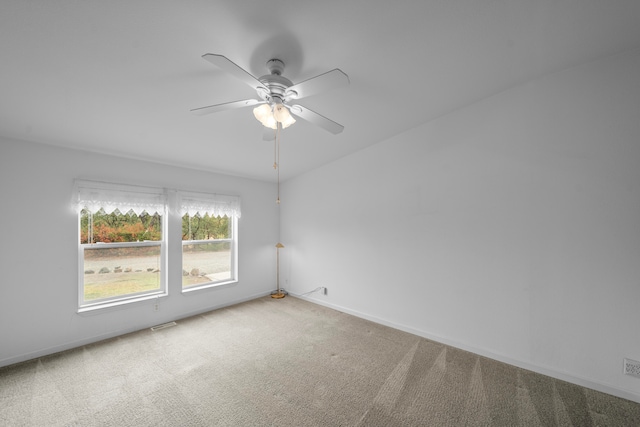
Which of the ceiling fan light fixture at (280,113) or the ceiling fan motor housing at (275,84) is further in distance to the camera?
the ceiling fan light fixture at (280,113)

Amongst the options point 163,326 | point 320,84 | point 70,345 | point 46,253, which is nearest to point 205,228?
point 163,326

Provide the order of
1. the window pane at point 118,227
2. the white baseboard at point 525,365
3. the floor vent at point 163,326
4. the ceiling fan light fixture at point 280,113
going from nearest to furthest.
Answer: the ceiling fan light fixture at point 280,113, the white baseboard at point 525,365, the window pane at point 118,227, the floor vent at point 163,326

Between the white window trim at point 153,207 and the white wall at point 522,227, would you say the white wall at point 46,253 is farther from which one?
the white wall at point 522,227

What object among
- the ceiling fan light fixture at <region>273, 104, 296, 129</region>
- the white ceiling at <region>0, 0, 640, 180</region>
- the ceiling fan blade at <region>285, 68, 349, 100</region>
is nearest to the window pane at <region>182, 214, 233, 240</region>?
the white ceiling at <region>0, 0, 640, 180</region>

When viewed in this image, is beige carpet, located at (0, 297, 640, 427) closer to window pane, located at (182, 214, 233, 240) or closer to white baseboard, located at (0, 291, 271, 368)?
white baseboard, located at (0, 291, 271, 368)

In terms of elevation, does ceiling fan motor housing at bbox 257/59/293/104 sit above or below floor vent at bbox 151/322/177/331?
above

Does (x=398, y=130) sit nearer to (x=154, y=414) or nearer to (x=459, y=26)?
(x=459, y=26)

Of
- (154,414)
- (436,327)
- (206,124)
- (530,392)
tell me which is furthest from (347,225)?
(154,414)

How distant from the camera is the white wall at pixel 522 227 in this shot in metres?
2.05

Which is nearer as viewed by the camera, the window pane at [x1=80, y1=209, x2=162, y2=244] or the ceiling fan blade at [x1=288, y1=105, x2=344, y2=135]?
the ceiling fan blade at [x1=288, y1=105, x2=344, y2=135]

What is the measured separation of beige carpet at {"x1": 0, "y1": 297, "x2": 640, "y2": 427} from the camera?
1813 mm

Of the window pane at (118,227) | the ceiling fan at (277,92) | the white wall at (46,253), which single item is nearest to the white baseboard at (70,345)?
the white wall at (46,253)

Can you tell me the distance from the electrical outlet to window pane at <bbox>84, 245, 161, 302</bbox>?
505 cm

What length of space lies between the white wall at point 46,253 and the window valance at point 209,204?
1.36 ft
